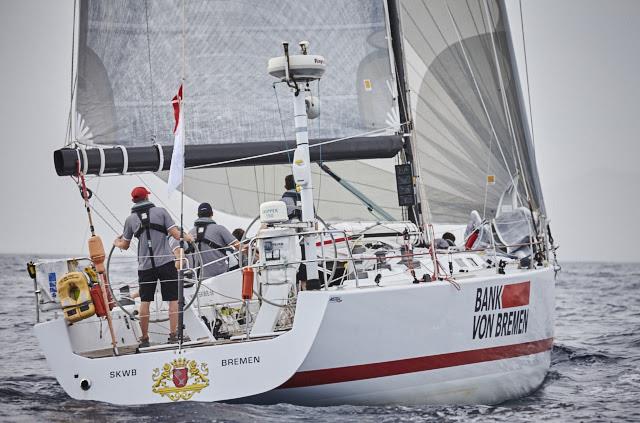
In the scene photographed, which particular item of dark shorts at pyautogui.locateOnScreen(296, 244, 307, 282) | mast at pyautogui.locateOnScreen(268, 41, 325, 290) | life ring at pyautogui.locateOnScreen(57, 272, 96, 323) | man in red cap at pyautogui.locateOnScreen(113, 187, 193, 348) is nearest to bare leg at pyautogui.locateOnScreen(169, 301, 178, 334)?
man in red cap at pyautogui.locateOnScreen(113, 187, 193, 348)

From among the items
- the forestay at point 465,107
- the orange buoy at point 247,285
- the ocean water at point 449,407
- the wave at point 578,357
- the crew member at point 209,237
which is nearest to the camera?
the ocean water at point 449,407

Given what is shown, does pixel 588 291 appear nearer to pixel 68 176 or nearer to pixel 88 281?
pixel 68 176

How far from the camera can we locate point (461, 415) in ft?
28.5

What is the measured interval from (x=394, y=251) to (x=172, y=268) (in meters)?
2.23

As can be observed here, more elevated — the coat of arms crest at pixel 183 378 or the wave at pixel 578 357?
the coat of arms crest at pixel 183 378

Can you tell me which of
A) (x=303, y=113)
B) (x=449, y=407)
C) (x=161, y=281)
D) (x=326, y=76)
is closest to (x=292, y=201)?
(x=303, y=113)

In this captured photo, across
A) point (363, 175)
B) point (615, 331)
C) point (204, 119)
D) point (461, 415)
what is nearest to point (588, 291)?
point (615, 331)

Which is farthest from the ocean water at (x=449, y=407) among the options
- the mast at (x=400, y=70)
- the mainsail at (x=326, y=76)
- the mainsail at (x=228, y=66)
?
the mainsail at (x=228, y=66)

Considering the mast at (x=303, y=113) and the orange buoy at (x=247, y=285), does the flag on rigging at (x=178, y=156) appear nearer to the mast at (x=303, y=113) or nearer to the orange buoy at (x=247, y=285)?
the mast at (x=303, y=113)

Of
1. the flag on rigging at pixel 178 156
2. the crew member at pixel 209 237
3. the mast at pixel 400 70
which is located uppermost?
the mast at pixel 400 70

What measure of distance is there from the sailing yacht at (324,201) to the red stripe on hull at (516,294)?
19mm

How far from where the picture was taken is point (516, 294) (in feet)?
31.2

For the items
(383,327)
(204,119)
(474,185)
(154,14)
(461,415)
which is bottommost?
(461,415)

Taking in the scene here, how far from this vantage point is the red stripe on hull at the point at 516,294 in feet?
30.7
